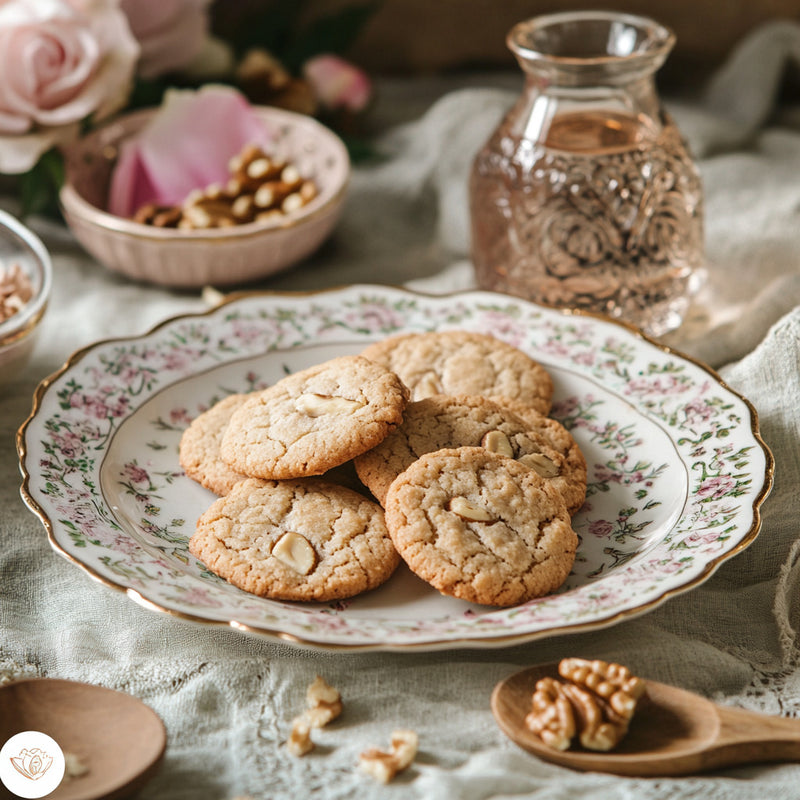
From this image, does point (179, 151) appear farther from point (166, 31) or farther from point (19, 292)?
point (19, 292)

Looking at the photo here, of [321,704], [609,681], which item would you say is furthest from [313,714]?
[609,681]

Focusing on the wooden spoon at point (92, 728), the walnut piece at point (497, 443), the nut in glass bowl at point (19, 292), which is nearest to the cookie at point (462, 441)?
the walnut piece at point (497, 443)

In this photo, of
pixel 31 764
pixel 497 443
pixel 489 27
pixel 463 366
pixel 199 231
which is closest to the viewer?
pixel 31 764

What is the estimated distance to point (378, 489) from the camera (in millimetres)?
950

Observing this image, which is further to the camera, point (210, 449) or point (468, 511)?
point (210, 449)

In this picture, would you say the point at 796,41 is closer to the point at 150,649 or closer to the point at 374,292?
the point at 374,292

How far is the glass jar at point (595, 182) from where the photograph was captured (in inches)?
51.3

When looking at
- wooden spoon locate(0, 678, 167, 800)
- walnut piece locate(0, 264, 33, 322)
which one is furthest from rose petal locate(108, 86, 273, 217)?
wooden spoon locate(0, 678, 167, 800)

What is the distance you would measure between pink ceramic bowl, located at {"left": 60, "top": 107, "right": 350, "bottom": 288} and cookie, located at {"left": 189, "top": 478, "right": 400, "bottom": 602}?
0.64 meters

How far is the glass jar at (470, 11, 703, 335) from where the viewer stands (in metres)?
1.30

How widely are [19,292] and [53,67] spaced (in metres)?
0.46

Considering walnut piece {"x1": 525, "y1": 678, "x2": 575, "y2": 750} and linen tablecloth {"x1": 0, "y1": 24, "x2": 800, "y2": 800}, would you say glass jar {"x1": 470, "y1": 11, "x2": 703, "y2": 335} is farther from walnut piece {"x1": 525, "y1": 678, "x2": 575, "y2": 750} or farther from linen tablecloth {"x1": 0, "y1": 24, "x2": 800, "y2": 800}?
walnut piece {"x1": 525, "y1": 678, "x2": 575, "y2": 750}

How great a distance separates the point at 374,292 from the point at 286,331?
0.14 m

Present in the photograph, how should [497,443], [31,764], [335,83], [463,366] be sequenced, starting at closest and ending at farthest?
1. [31,764]
2. [497,443]
3. [463,366]
4. [335,83]
